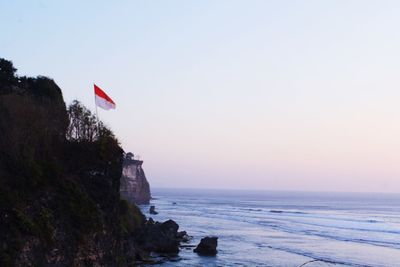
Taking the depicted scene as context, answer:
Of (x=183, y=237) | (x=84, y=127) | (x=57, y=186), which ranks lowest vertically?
(x=183, y=237)

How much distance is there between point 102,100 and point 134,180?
379 feet

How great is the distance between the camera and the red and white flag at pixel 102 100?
31.9 m

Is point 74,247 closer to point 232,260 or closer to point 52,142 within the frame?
point 52,142

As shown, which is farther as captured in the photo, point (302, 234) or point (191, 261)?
point (302, 234)

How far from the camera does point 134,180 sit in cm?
14638

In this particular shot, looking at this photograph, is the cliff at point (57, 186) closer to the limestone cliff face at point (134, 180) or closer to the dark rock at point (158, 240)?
the dark rock at point (158, 240)

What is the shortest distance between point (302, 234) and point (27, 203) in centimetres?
5462

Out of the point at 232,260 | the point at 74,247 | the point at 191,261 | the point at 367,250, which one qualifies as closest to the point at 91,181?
the point at 74,247

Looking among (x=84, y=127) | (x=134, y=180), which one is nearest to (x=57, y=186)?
(x=84, y=127)

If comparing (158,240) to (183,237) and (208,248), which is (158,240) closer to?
(208,248)

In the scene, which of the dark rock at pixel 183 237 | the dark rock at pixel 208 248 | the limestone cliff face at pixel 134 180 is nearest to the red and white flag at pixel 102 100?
the dark rock at pixel 208 248

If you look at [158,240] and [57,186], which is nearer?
[57,186]

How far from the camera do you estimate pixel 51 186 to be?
2770 cm

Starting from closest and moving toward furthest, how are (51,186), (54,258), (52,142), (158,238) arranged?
1. (54,258)
2. (51,186)
3. (52,142)
4. (158,238)
